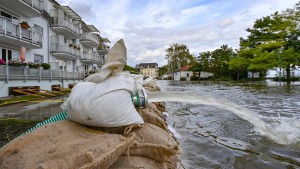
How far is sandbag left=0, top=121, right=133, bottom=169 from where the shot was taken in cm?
126

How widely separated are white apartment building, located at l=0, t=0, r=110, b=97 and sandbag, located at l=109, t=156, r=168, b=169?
12655 millimetres

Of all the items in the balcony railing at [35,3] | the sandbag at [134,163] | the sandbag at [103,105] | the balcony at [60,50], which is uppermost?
the balcony railing at [35,3]

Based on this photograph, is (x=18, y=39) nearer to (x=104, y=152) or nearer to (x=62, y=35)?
(x=62, y=35)

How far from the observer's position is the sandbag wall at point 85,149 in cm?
128

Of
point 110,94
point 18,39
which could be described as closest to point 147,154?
point 110,94

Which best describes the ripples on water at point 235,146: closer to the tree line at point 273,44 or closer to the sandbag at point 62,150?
the sandbag at point 62,150

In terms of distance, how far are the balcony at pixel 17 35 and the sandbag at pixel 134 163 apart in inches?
552

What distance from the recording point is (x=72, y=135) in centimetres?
161

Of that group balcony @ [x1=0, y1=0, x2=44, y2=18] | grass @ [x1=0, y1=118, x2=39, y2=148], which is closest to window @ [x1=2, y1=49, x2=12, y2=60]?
balcony @ [x1=0, y1=0, x2=44, y2=18]

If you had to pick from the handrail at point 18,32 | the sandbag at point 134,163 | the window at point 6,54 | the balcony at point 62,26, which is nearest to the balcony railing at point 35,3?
the handrail at point 18,32

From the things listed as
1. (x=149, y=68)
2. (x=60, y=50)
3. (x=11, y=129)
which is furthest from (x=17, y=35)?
(x=149, y=68)

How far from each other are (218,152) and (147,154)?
5.12ft

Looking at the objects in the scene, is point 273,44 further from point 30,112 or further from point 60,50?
point 30,112

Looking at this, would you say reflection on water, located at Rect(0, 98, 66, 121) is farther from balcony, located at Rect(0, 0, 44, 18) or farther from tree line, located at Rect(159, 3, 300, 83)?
tree line, located at Rect(159, 3, 300, 83)
